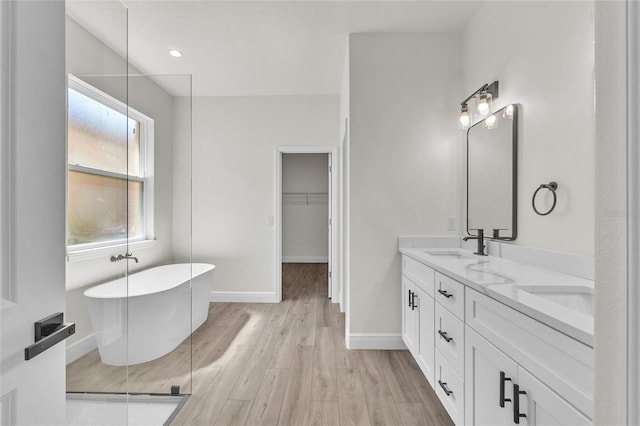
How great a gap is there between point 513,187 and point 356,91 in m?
1.44

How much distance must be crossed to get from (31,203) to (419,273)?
201cm

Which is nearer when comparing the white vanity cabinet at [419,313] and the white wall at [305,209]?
the white vanity cabinet at [419,313]

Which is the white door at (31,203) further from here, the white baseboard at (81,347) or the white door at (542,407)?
the white door at (542,407)

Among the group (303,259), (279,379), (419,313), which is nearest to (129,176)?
(279,379)

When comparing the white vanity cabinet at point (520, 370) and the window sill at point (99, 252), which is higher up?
the window sill at point (99, 252)

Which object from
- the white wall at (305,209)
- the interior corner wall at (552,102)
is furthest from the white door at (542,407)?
the white wall at (305,209)

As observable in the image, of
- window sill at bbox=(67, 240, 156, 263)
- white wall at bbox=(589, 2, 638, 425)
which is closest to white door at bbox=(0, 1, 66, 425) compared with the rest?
window sill at bbox=(67, 240, 156, 263)

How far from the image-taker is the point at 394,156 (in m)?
2.61

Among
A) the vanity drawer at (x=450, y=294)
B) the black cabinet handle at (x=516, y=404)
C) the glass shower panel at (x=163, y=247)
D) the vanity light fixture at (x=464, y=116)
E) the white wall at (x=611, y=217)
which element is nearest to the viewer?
the white wall at (x=611, y=217)

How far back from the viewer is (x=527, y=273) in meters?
1.52

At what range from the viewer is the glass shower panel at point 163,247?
6.00ft

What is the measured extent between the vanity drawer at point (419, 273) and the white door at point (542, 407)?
2.88 feet

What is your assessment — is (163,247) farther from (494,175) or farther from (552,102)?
(552,102)

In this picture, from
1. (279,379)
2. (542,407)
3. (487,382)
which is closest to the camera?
(542,407)
